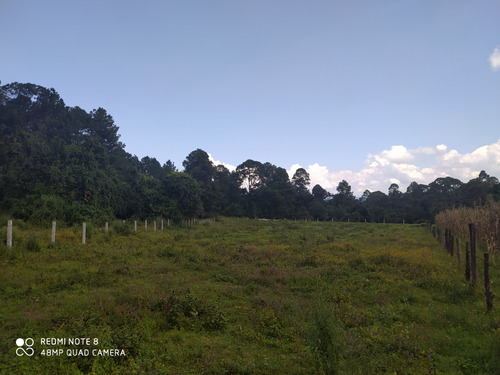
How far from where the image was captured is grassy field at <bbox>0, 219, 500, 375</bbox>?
18.7 feet

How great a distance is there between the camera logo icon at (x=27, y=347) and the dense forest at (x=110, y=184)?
25.9 meters

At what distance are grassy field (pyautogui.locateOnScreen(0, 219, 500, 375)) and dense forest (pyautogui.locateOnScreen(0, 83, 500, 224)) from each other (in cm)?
1572

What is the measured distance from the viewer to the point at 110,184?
3728 centimetres

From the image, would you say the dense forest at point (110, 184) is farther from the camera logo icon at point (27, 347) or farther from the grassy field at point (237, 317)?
the camera logo icon at point (27, 347)

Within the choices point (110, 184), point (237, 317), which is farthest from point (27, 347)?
point (110, 184)

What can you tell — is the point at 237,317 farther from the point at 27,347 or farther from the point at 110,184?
the point at 110,184

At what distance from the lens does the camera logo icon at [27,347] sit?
543 cm

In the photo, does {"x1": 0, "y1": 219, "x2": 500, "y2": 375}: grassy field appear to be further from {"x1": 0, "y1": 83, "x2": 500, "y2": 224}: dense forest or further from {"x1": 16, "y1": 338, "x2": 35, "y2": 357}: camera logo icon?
{"x1": 0, "y1": 83, "x2": 500, "y2": 224}: dense forest

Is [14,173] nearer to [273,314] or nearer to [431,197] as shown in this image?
[273,314]

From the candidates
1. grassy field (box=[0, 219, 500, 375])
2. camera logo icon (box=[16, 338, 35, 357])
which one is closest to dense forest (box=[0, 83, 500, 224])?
grassy field (box=[0, 219, 500, 375])

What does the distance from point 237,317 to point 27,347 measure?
474cm

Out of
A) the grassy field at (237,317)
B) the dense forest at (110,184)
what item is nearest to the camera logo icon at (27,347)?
the grassy field at (237,317)

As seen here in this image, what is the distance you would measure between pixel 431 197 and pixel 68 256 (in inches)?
3443

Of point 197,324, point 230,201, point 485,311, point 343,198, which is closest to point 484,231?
point 485,311
